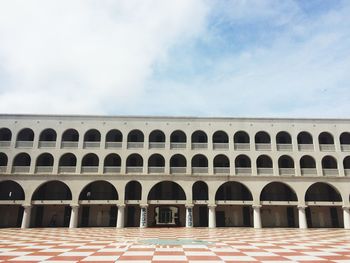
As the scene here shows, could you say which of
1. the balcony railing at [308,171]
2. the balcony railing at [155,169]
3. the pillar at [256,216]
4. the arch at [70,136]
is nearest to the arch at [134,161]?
the balcony railing at [155,169]

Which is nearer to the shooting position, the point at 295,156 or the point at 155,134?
the point at 295,156

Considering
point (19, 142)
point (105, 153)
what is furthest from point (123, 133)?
point (19, 142)

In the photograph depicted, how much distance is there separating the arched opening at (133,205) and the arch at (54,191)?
657cm

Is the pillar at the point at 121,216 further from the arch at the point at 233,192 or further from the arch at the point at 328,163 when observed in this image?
the arch at the point at 328,163

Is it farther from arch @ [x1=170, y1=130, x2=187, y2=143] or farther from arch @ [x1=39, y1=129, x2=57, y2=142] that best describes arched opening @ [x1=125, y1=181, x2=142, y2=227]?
arch @ [x1=39, y1=129, x2=57, y2=142]

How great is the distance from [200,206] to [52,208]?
17.2m

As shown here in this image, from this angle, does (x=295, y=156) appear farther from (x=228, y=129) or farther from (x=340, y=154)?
(x=228, y=129)

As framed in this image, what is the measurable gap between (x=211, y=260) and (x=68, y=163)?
2640cm

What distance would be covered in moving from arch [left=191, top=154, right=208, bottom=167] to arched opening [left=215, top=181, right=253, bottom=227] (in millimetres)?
3407

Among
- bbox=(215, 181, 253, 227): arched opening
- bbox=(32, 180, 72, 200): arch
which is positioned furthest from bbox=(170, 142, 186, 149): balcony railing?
bbox=(32, 180, 72, 200): arch

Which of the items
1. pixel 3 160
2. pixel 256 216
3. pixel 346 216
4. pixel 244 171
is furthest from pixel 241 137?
pixel 3 160

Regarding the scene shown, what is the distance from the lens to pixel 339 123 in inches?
1282

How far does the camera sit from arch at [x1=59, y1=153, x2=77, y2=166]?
32.8 meters

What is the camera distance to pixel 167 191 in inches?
1308
